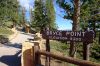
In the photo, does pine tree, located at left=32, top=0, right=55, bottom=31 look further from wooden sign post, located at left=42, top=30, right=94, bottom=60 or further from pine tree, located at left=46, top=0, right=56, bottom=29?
wooden sign post, located at left=42, top=30, right=94, bottom=60

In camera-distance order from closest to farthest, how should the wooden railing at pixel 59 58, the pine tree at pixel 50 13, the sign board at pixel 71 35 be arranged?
the wooden railing at pixel 59 58 → the sign board at pixel 71 35 → the pine tree at pixel 50 13

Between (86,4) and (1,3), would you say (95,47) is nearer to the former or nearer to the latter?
(1,3)

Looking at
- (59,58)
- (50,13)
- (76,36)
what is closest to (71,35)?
(76,36)

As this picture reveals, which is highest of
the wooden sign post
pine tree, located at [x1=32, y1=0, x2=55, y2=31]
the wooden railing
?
pine tree, located at [x1=32, y1=0, x2=55, y2=31]

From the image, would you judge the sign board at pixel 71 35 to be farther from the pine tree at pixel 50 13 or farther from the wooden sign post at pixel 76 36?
the pine tree at pixel 50 13

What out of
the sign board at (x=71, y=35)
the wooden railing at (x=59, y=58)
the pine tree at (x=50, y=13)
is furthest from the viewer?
the pine tree at (x=50, y=13)

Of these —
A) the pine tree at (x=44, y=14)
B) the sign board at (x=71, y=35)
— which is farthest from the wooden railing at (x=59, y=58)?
the pine tree at (x=44, y=14)

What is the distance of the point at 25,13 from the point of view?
104250 mm

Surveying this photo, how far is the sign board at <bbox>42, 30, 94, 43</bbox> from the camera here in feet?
28.5

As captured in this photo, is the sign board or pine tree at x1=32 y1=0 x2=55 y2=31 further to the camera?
pine tree at x1=32 y1=0 x2=55 y2=31

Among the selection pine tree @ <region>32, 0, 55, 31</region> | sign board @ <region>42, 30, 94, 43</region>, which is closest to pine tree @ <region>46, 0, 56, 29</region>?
pine tree @ <region>32, 0, 55, 31</region>

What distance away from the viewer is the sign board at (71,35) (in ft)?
28.5

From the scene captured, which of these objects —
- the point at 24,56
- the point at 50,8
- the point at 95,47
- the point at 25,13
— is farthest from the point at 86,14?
the point at 25,13

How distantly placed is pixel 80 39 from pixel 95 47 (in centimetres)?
2253
